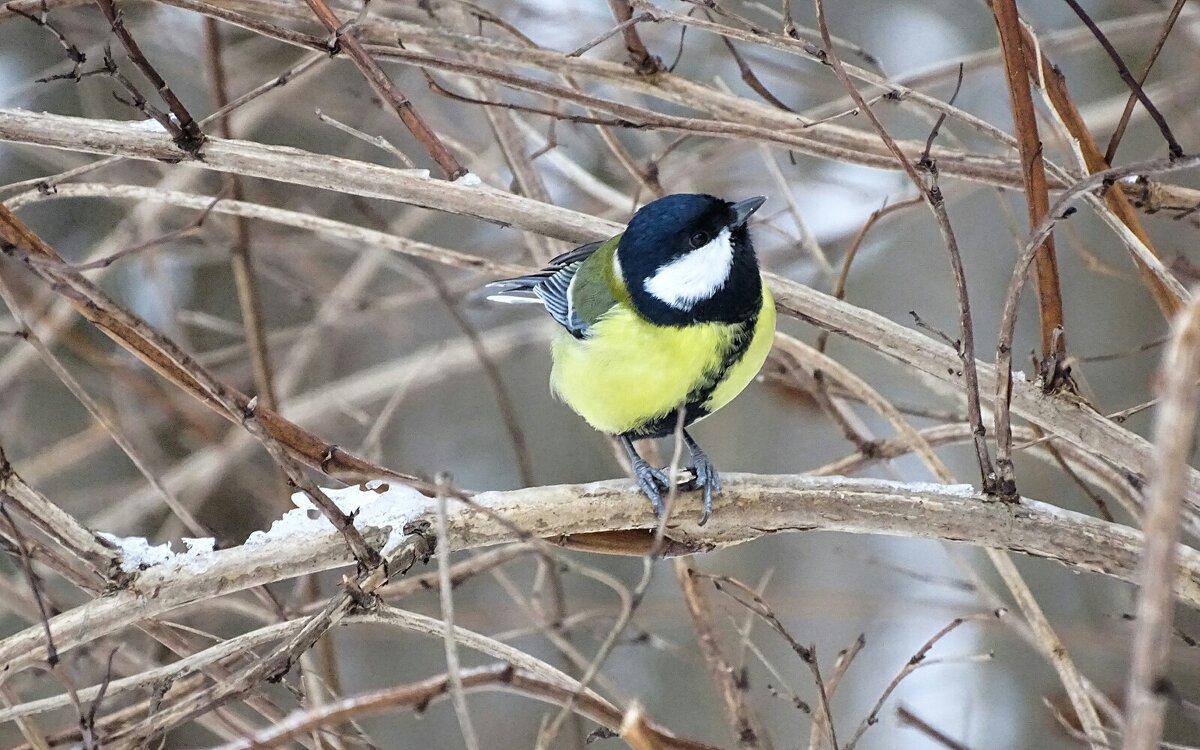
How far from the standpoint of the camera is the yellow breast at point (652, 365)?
245 centimetres

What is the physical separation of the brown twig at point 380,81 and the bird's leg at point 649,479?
798mm

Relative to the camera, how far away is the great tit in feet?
8.04

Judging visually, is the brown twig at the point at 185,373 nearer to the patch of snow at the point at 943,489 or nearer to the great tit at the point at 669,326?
the great tit at the point at 669,326

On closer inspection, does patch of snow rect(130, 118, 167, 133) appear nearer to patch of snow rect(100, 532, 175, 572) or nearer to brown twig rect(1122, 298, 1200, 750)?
patch of snow rect(100, 532, 175, 572)

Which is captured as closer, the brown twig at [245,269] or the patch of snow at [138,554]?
the patch of snow at [138,554]

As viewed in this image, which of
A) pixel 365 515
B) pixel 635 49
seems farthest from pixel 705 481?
pixel 635 49

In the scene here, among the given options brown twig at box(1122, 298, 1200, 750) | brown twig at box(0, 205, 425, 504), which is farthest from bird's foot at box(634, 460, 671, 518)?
brown twig at box(1122, 298, 1200, 750)

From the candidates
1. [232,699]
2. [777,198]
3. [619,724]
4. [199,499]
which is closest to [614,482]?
[619,724]

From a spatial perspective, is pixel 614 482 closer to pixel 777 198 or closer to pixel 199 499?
pixel 199 499

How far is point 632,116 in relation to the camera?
2.30 meters

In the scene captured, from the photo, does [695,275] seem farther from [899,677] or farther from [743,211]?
[899,677]

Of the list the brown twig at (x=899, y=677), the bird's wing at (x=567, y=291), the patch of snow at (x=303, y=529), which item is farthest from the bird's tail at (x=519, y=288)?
the brown twig at (x=899, y=677)

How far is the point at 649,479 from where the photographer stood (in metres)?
2.39

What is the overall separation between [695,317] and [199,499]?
2.62m
